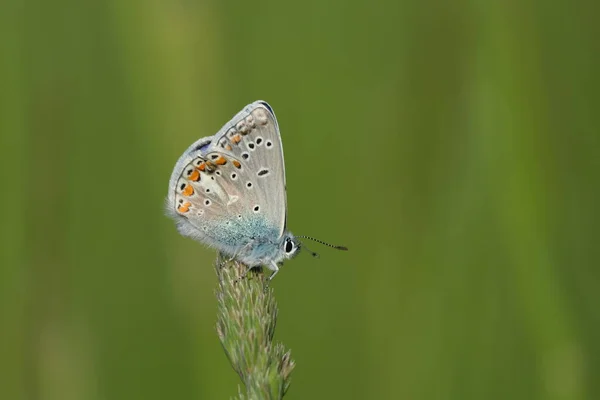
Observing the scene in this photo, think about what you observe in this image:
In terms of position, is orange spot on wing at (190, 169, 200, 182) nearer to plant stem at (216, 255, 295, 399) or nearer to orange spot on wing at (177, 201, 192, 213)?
orange spot on wing at (177, 201, 192, 213)

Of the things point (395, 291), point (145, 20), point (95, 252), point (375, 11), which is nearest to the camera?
point (145, 20)

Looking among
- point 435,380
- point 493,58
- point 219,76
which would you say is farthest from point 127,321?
point 493,58

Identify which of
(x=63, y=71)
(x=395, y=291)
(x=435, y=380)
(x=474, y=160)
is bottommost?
(x=435, y=380)

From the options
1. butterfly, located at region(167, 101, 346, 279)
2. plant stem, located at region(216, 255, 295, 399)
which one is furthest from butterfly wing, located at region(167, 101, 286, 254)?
plant stem, located at region(216, 255, 295, 399)

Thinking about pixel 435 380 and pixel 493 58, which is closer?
pixel 493 58

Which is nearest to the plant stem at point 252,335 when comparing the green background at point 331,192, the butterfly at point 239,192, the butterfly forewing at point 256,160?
the green background at point 331,192

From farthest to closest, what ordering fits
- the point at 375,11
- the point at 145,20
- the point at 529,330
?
the point at 375,11
the point at 145,20
the point at 529,330

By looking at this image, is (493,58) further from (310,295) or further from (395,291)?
(310,295)
